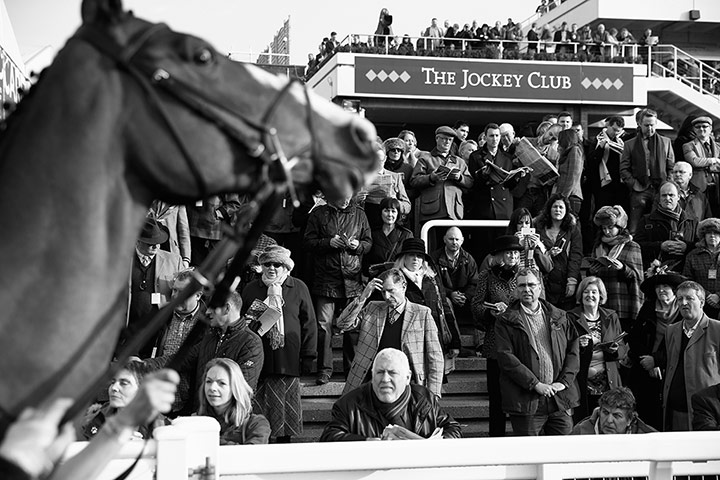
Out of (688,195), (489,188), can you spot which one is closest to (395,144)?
(489,188)

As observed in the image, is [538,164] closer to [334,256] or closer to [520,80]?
[334,256]

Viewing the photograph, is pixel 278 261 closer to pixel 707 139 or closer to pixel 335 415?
pixel 335 415

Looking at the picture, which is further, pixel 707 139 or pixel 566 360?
pixel 707 139

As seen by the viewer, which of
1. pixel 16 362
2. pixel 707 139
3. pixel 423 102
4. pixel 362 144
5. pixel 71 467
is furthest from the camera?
pixel 423 102

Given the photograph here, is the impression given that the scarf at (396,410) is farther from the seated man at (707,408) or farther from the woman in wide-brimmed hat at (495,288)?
the seated man at (707,408)

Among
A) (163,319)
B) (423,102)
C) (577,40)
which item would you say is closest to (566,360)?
(163,319)

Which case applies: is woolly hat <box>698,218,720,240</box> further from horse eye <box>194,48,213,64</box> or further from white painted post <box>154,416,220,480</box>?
horse eye <box>194,48,213,64</box>

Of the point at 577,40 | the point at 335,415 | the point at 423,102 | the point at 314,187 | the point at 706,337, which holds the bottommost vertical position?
the point at 335,415

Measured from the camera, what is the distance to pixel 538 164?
29.3 feet

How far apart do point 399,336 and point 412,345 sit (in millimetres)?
105

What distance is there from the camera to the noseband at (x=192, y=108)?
5.98ft

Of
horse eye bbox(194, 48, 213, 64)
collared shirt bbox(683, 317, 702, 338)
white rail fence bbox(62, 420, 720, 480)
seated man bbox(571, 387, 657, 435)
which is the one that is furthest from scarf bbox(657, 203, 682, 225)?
horse eye bbox(194, 48, 213, 64)

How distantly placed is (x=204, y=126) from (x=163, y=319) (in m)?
0.41

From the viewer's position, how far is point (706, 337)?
620 cm
